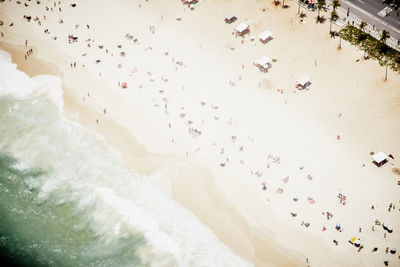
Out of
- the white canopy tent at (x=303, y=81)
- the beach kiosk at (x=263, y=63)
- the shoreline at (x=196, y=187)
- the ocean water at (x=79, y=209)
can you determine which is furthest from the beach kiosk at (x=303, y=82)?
the ocean water at (x=79, y=209)

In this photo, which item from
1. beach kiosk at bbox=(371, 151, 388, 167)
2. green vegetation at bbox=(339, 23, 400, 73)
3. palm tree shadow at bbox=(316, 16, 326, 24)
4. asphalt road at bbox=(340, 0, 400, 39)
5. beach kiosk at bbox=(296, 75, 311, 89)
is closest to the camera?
beach kiosk at bbox=(371, 151, 388, 167)

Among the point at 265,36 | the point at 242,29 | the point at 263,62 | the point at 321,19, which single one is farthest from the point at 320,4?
the point at 263,62

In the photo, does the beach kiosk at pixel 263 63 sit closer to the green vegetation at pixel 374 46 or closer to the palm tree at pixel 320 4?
the green vegetation at pixel 374 46

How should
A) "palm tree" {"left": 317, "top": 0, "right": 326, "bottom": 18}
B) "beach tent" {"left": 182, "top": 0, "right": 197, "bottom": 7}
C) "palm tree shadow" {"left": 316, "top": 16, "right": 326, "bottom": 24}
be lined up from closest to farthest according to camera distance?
"palm tree" {"left": 317, "top": 0, "right": 326, "bottom": 18} < "palm tree shadow" {"left": 316, "top": 16, "right": 326, "bottom": 24} < "beach tent" {"left": 182, "top": 0, "right": 197, "bottom": 7}

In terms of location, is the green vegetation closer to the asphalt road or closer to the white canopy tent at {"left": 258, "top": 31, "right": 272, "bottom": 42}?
the asphalt road

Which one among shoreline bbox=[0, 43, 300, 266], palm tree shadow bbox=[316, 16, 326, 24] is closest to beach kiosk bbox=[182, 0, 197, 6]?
palm tree shadow bbox=[316, 16, 326, 24]

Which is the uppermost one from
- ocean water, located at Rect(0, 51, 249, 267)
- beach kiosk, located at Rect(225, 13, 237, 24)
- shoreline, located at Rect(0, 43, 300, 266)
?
beach kiosk, located at Rect(225, 13, 237, 24)

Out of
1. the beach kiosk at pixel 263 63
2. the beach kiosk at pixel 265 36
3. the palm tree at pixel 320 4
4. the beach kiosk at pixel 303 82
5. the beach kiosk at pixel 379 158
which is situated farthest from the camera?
the beach kiosk at pixel 265 36

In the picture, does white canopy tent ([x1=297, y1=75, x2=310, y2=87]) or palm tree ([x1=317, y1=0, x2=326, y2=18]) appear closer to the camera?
white canopy tent ([x1=297, y1=75, x2=310, y2=87])
